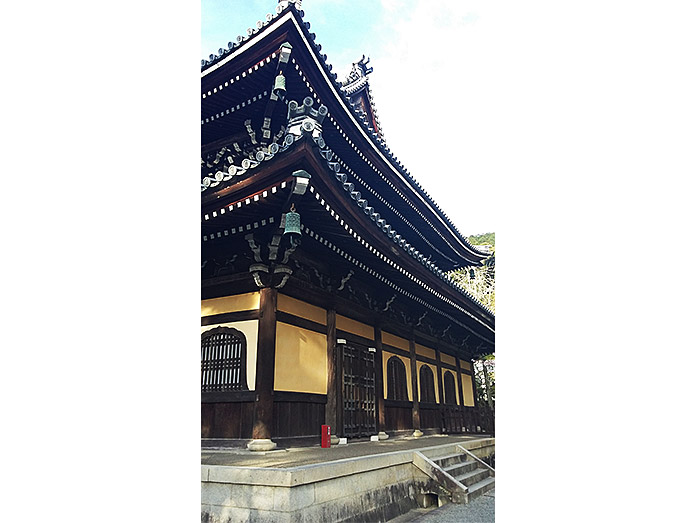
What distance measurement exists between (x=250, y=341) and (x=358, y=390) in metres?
2.70

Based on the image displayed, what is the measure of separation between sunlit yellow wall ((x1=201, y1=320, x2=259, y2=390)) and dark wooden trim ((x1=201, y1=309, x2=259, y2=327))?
0.06m

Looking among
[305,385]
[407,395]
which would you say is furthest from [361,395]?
[407,395]

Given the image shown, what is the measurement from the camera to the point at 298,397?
284 inches

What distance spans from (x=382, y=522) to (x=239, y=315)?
3341mm

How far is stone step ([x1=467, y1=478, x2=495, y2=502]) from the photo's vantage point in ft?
23.3

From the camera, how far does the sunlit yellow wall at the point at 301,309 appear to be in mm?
7207

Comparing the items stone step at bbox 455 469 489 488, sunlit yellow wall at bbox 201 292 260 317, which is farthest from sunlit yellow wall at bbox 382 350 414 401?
sunlit yellow wall at bbox 201 292 260 317

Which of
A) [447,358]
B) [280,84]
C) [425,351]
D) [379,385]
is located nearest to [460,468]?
[379,385]

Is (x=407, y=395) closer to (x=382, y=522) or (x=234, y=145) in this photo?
(x=382, y=522)

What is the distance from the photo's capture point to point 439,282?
9.58m

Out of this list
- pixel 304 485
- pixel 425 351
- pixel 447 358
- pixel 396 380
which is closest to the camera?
pixel 304 485

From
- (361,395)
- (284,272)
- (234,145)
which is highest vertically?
(234,145)

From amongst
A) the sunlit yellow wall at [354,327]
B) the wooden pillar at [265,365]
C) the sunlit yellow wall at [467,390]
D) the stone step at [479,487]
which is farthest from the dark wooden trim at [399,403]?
the sunlit yellow wall at [467,390]

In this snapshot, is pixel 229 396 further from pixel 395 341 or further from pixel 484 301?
pixel 484 301
